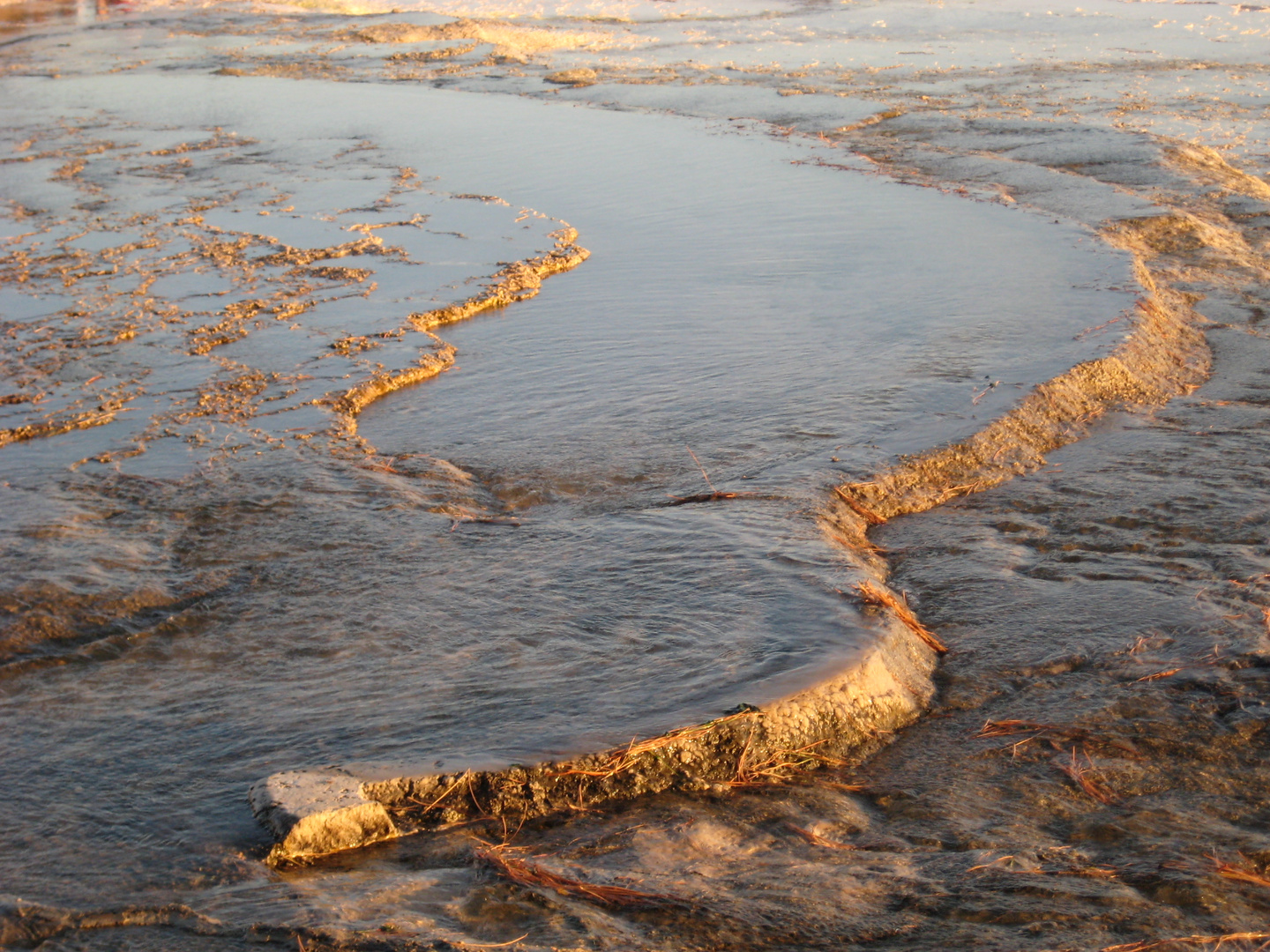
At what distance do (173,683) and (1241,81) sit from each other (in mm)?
13514

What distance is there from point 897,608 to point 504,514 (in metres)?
1.43

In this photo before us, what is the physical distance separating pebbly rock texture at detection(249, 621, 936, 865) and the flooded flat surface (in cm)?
6

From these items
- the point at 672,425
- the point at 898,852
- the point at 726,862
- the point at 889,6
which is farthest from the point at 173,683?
the point at 889,6

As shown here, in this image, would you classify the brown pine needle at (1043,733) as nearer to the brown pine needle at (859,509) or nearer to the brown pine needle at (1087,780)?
the brown pine needle at (1087,780)

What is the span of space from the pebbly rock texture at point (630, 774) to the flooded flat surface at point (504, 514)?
6cm

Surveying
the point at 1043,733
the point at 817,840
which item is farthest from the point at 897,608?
the point at 817,840

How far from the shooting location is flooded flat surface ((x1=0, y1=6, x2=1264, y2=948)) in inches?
86.0

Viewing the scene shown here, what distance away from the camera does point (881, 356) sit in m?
5.06

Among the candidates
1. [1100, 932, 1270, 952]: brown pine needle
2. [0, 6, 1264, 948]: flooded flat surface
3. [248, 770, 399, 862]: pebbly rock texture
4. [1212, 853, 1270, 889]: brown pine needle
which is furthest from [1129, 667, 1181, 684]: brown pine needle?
[248, 770, 399, 862]: pebbly rock texture

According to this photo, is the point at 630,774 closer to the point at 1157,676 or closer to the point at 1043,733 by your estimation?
the point at 1043,733

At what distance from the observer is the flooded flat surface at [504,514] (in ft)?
7.17

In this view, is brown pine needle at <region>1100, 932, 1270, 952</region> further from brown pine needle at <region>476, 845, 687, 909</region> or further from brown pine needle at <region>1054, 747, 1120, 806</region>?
brown pine needle at <region>476, 845, 687, 909</region>

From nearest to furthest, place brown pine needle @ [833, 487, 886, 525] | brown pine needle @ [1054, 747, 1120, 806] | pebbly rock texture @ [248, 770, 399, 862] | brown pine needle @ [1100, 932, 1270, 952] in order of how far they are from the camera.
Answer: brown pine needle @ [1100, 932, 1270, 952]
pebbly rock texture @ [248, 770, 399, 862]
brown pine needle @ [1054, 747, 1120, 806]
brown pine needle @ [833, 487, 886, 525]

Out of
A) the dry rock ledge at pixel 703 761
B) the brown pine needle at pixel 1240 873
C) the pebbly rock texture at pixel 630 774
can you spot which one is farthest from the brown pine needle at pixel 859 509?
the brown pine needle at pixel 1240 873
